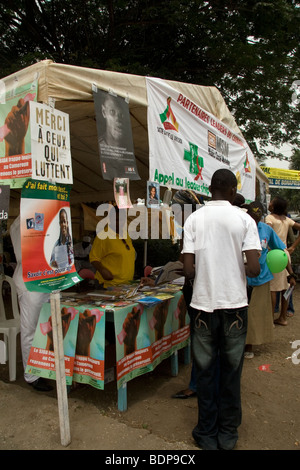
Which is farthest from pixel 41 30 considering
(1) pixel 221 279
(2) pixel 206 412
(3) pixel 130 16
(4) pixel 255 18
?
(2) pixel 206 412

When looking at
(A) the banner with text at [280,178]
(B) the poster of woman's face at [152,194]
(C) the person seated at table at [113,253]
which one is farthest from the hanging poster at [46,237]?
(A) the banner with text at [280,178]

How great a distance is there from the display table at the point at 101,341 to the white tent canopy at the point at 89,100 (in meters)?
1.68

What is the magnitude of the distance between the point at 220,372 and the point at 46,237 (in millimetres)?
1479

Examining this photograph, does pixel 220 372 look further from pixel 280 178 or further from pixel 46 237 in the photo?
pixel 280 178

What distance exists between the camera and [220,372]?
98.7 inches

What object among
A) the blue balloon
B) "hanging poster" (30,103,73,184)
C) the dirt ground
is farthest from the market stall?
the blue balloon

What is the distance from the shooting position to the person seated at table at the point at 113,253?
4.18 m

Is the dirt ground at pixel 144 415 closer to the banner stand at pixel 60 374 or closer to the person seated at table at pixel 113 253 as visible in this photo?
the banner stand at pixel 60 374

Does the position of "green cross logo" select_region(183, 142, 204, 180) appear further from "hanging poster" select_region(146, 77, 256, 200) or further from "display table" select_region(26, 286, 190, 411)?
"display table" select_region(26, 286, 190, 411)

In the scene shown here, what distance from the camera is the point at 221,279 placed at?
94.6 inches

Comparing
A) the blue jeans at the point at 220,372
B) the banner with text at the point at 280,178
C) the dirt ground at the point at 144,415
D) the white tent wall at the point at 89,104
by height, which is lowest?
the dirt ground at the point at 144,415

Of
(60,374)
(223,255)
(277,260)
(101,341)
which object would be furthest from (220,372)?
(277,260)

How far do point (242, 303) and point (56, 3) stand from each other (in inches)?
311

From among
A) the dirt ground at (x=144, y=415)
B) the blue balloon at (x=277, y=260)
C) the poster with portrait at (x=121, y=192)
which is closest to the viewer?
the dirt ground at (x=144, y=415)
